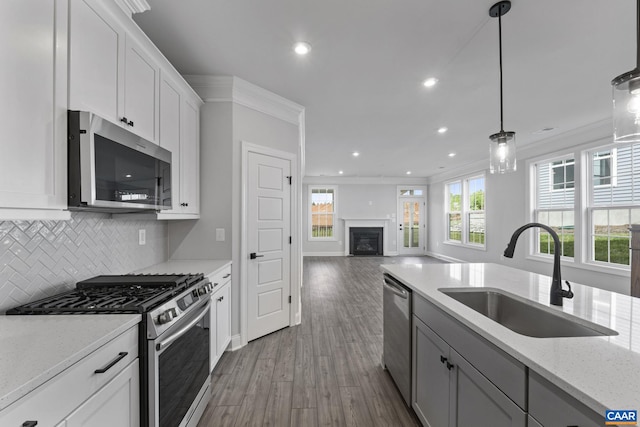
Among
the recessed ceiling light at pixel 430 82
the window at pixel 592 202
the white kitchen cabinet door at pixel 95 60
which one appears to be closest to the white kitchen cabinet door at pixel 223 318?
the white kitchen cabinet door at pixel 95 60

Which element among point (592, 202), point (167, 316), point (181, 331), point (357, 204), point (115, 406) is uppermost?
point (357, 204)

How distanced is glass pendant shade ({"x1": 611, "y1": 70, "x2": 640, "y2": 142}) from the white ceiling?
0.97 metres

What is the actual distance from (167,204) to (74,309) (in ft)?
3.01

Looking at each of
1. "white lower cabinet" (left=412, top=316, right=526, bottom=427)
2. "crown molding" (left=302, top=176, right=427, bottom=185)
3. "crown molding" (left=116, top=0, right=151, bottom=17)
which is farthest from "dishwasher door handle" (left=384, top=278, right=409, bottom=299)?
"crown molding" (left=302, top=176, right=427, bottom=185)

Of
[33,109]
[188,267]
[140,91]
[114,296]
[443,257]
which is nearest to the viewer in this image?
[33,109]

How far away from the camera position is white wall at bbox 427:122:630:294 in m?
4.25

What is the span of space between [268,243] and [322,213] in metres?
6.34

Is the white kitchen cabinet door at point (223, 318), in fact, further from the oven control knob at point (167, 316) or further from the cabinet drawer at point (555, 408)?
the cabinet drawer at point (555, 408)

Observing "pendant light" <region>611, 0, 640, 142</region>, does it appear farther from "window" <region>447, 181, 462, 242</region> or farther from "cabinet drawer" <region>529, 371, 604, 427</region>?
"window" <region>447, 181, 462, 242</region>

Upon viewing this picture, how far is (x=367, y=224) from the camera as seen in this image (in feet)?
30.9

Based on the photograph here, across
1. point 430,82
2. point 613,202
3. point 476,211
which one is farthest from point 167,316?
point 476,211

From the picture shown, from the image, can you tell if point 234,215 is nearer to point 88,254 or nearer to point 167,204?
point 167,204

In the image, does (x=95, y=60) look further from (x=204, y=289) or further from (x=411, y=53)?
(x=411, y=53)

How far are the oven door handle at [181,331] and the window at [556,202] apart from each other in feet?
17.1
